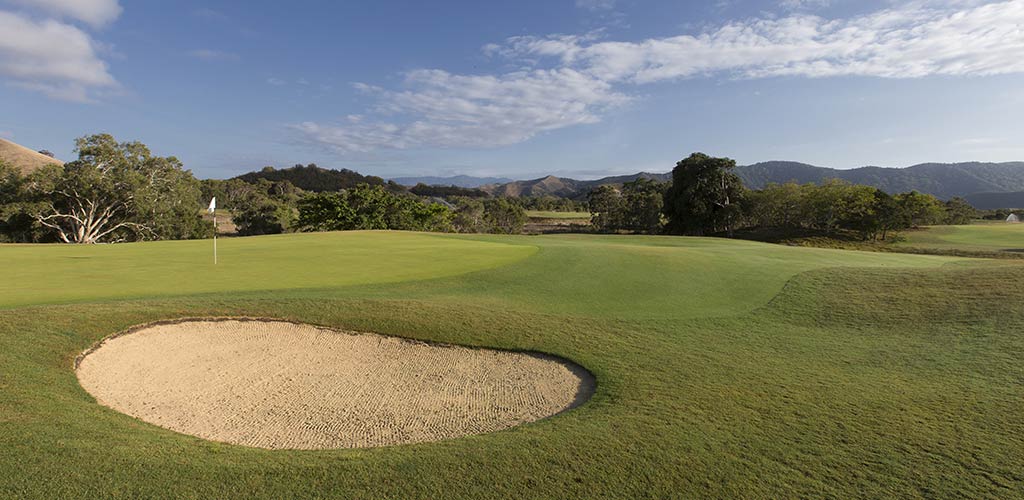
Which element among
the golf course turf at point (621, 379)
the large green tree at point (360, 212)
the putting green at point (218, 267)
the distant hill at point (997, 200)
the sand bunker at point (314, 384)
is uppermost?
the distant hill at point (997, 200)

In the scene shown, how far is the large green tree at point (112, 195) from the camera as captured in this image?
128 ft

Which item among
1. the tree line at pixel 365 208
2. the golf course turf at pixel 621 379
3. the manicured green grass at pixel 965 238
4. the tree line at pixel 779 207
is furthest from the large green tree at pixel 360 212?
the manicured green grass at pixel 965 238

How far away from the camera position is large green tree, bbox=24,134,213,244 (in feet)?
128

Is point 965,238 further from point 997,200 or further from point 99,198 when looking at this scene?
point 997,200

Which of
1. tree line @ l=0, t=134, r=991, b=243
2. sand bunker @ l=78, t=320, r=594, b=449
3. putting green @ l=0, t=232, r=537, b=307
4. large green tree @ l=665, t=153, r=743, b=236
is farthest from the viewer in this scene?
large green tree @ l=665, t=153, r=743, b=236

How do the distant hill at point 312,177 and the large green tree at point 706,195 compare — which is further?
the distant hill at point 312,177

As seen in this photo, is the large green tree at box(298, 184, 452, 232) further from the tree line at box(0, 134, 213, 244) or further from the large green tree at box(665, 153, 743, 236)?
the large green tree at box(665, 153, 743, 236)

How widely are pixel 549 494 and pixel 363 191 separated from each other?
60654 millimetres

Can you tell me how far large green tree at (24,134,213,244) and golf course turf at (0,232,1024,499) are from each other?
31238 mm

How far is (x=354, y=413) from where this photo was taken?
6.74 m

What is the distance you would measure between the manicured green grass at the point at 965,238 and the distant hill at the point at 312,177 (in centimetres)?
14429

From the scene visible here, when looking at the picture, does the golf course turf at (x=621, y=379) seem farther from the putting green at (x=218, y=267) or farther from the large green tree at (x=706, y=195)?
the large green tree at (x=706, y=195)

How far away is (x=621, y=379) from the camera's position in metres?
7.26

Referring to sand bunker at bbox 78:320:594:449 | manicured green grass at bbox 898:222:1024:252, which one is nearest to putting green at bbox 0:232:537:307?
sand bunker at bbox 78:320:594:449
